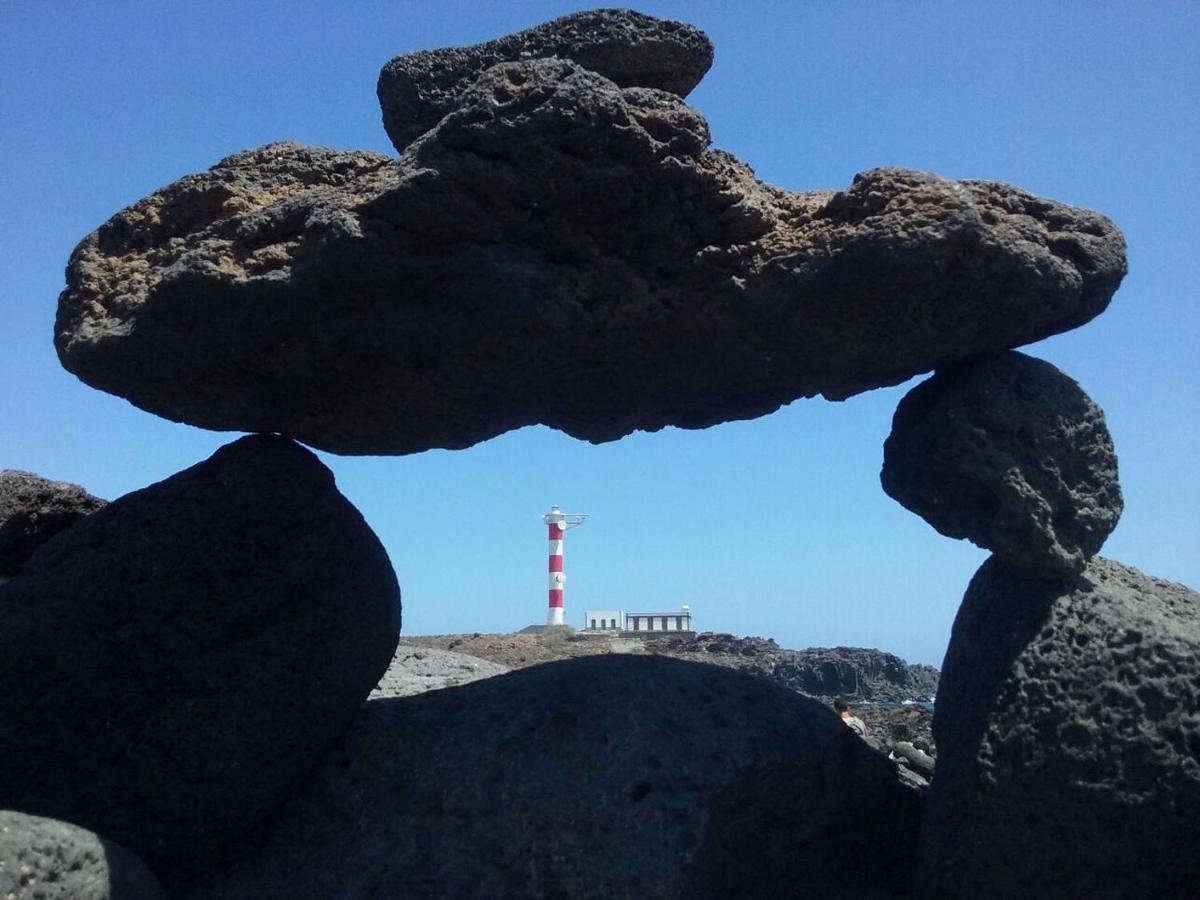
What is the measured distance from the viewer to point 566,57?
6.38 meters

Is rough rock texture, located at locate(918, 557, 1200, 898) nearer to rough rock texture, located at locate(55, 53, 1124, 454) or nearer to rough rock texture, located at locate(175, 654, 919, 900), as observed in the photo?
rough rock texture, located at locate(175, 654, 919, 900)

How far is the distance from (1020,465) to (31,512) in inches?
215

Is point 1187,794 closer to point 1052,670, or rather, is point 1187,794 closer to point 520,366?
point 1052,670

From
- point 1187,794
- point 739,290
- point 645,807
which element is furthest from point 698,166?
point 1187,794

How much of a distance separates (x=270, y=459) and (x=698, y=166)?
2.63 meters

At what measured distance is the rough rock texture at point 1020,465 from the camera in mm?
5906

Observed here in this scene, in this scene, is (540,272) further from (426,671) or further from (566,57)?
(426,671)

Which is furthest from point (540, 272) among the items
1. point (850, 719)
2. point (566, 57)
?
point (850, 719)

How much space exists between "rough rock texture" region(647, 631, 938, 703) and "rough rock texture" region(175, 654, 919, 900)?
981 centimetres

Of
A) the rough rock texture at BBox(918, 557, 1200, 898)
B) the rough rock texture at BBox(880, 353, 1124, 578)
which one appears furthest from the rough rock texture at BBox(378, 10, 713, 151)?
the rough rock texture at BBox(918, 557, 1200, 898)

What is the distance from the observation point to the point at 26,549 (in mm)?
6953

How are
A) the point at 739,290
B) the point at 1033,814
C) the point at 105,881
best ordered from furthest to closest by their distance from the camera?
the point at 739,290 → the point at 1033,814 → the point at 105,881

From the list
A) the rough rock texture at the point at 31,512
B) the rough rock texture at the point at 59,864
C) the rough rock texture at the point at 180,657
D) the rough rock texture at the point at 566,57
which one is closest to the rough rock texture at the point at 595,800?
the rough rock texture at the point at 180,657

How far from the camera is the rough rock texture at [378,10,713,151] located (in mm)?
6336
